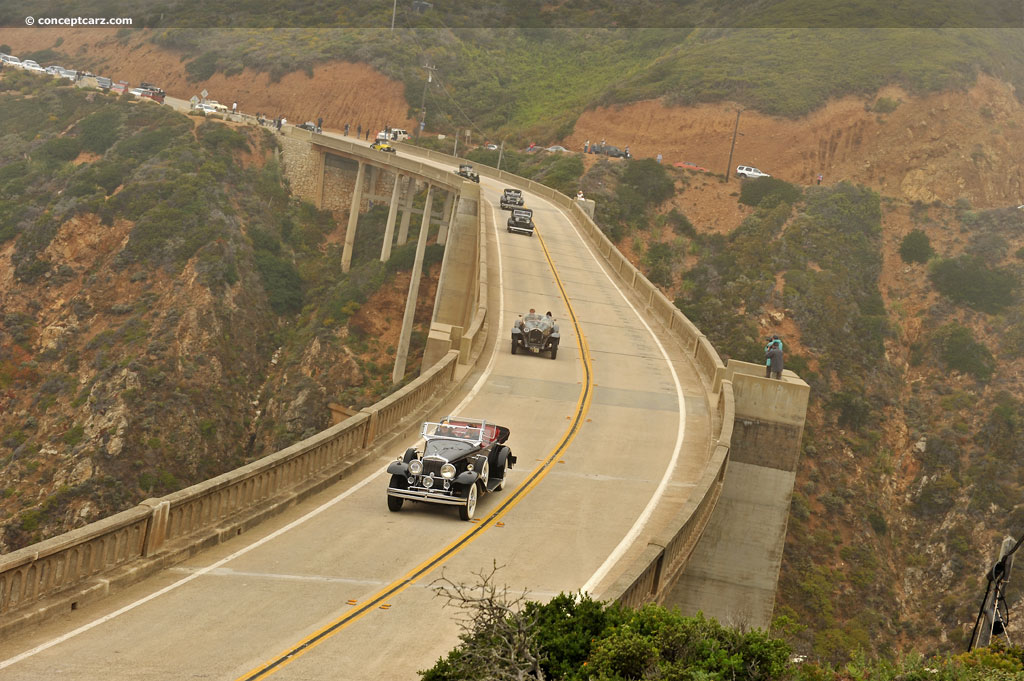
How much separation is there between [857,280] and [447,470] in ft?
186

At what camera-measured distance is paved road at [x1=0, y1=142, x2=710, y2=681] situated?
11.7m

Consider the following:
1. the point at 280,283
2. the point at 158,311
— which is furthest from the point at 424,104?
the point at 158,311

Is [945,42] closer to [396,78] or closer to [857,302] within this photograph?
[857,302]

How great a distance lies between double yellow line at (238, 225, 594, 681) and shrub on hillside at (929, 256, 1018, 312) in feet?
146

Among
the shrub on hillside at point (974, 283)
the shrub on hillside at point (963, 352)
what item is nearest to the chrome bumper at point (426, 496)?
the shrub on hillside at point (963, 352)

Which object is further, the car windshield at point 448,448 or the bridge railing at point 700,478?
the car windshield at point 448,448

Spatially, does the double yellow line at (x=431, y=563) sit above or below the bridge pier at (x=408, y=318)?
below

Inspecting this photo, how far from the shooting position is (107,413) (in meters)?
48.8

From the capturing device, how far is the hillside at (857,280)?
44.2 metres

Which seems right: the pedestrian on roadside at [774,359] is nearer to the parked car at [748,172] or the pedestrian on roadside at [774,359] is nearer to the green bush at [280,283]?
the green bush at [280,283]

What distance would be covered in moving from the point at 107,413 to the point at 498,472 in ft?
116

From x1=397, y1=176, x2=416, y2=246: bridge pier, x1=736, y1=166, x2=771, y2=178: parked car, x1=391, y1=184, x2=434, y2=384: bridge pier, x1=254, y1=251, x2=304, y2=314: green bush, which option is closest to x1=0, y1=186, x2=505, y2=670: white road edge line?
x1=391, y1=184, x2=434, y2=384: bridge pier

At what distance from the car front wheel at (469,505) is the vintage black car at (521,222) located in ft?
127

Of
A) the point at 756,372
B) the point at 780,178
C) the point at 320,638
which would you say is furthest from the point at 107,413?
the point at 780,178
